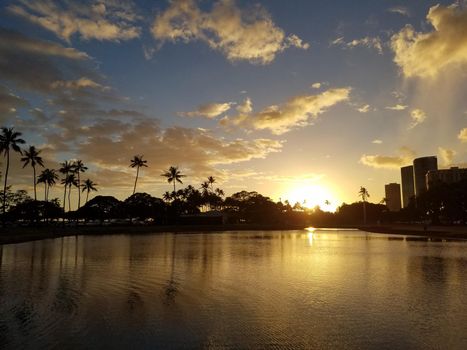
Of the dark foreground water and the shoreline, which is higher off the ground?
the shoreline

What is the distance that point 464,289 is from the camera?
14297 mm

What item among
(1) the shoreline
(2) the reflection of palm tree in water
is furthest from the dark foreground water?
(1) the shoreline

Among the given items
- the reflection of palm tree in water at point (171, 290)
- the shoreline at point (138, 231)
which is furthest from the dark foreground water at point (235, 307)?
the shoreline at point (138, 231)

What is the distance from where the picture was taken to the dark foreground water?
342 inches

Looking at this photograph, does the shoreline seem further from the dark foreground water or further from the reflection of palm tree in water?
the reflection of palm tree in water

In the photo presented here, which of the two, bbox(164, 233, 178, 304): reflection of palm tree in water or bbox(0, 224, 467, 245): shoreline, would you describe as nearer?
bbox(164, 233, 178, 304): reflection of palm tree in water

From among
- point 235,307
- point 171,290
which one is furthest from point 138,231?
point 235,307

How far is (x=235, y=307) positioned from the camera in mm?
11680

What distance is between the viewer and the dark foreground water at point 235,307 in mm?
8680

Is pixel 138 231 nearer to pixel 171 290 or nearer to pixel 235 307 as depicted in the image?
pixel 171 290

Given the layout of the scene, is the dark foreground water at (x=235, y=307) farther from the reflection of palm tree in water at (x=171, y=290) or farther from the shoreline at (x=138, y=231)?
the shoreline at (x=138, y=231)

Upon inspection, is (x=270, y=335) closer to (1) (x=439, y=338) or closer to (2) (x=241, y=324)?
(2) (x=241, y=324)

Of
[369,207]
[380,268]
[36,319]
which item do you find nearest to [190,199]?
[369,207]

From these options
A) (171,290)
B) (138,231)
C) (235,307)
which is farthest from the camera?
(138,231)
